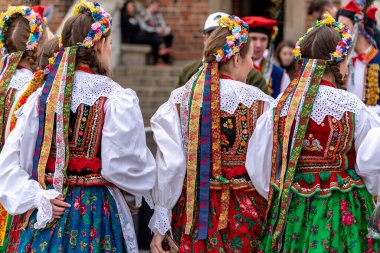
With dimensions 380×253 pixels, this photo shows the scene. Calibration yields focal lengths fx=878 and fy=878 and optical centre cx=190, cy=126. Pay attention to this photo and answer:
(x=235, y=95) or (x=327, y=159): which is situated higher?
(x=235, y=95)

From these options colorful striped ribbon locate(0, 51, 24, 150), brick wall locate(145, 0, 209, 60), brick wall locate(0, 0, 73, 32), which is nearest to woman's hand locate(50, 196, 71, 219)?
colorful striped ribbon locate(0, 51, 24, 150)

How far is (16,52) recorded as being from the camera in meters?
5.38

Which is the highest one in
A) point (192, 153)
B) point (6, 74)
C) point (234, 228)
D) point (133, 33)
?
point (6, 74)

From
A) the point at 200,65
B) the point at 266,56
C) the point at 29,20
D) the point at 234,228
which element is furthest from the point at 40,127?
the point at 266,56

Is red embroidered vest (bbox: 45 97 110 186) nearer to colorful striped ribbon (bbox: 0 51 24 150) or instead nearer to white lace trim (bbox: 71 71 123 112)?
white lace trim (bbox: 71 71 123 112)

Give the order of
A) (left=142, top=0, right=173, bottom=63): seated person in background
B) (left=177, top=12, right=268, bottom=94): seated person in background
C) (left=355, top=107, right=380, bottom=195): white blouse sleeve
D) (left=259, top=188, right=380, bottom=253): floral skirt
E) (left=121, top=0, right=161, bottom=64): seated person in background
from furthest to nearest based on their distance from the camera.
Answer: (left=142, top=0, right=173, bottom=63): seated person in background → (left=121, top=0, right=161, bottom=64): seated person in background → (left=177, top=12, right=268, bottom=94): seated person in background → (left=259, top=188, right=380, bottom=253): floral skirt → (left=355, top=107, right=380, bottom=195): white blouse sleeve

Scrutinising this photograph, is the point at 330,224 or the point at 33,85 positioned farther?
the point at 33,85

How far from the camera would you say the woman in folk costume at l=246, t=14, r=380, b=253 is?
423 cm

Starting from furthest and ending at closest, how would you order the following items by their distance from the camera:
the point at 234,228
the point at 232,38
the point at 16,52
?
the point at 16,52 < the point at 232,38 < the point at 234,228

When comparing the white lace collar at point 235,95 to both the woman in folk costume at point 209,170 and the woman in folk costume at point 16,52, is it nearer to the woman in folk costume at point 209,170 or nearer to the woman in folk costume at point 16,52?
the woman in folk costume at point 209,170

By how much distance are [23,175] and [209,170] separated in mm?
929

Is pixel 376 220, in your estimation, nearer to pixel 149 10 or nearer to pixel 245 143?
pixel 245 143

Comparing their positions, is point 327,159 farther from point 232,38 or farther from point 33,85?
point 33,85

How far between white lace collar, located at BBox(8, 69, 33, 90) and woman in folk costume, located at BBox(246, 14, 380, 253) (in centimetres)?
160
